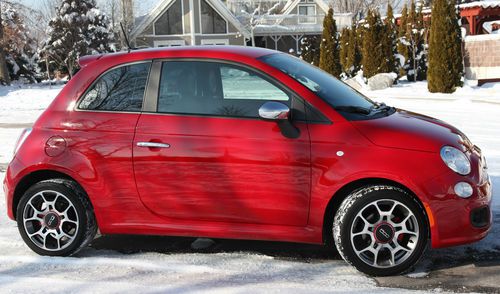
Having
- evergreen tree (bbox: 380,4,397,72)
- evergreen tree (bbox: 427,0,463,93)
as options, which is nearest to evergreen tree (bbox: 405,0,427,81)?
evergreen tree (bbox: 380,4,397,72)

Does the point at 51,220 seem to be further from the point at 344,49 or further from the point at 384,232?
the point at 344,49

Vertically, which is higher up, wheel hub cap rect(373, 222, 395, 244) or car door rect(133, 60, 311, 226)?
car door rect(133, 60, 311, 226)

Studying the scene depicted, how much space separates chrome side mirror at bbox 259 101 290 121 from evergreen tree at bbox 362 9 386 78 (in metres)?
19.4

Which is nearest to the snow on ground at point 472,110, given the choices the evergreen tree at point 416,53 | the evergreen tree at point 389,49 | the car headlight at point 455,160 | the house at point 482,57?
the evergreen tree at point 416,53

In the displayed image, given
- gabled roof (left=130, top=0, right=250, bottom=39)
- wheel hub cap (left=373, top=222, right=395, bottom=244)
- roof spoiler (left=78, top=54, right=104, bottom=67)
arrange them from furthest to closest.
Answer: gabled roof (left=130, top=0, right=250, bottom=39), roof spoiler (left=78, top=54, right=104, bottom=67), wheel hub cap (left=373, top=222, right=395, bottom=244)

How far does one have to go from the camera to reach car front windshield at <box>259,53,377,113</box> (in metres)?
4.45

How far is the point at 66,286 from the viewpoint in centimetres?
412

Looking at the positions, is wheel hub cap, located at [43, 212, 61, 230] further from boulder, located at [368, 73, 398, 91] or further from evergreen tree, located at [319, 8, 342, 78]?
evergreen tree, located at [319, 8, 342, 78]

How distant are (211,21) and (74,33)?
37.1 ft

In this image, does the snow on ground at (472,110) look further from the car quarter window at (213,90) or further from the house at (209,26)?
the house at (209,26)

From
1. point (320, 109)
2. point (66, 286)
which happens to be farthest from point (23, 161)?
point (320, 109)

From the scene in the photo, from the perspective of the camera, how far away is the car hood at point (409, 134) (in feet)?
13.3

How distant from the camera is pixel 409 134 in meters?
4.12

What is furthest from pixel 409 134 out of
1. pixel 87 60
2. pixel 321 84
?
pixel 87 60
